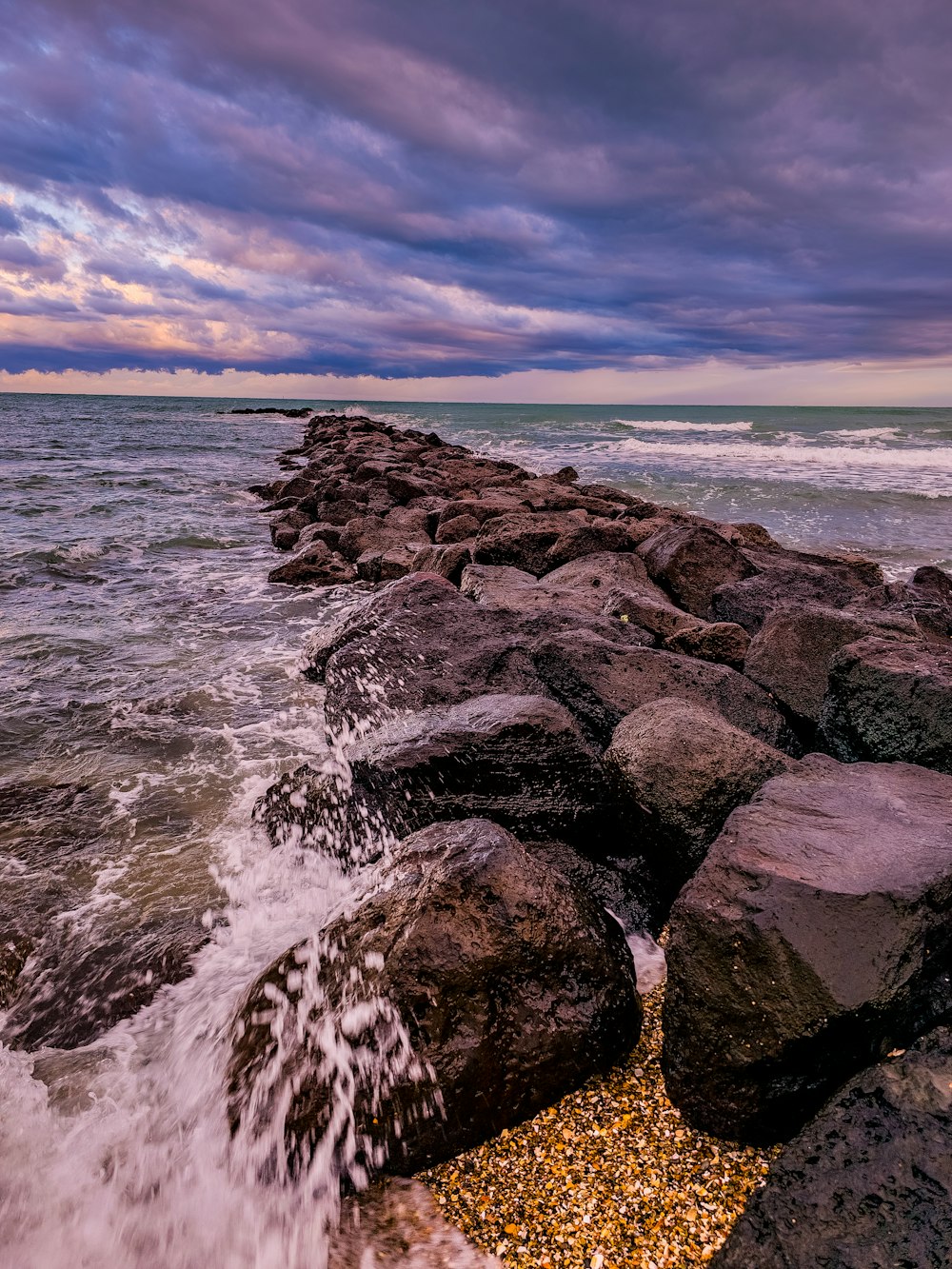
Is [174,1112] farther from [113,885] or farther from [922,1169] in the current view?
[922,1169]

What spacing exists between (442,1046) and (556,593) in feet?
13.4

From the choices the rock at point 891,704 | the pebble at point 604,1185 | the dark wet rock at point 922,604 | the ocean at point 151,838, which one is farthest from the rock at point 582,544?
the pebble at point 604,1185

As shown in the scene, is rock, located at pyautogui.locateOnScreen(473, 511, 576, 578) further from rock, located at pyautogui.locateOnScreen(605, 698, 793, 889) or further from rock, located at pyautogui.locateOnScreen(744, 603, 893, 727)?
rock, located at pyautogui.locateOnScreen(605, 698, 793, 889)

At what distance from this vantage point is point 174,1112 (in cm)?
236

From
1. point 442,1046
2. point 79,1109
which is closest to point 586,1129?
point 442,1046

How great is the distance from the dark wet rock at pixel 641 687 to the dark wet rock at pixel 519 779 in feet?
2.00

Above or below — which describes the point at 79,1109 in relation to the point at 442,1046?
below

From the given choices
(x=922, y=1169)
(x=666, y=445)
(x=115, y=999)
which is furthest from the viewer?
(x=666, y=445)

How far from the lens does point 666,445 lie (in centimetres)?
3759

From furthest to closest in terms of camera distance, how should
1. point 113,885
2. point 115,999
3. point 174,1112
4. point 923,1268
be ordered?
point 113,885
point 115,999
point 174,1112
point 923,1268

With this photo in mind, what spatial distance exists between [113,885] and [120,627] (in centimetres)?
476

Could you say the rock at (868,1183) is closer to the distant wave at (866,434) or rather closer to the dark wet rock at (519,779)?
the dark wet rock at (519,779)

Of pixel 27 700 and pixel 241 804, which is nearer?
pixel 241 804

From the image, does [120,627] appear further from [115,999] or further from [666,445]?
[666,445]
